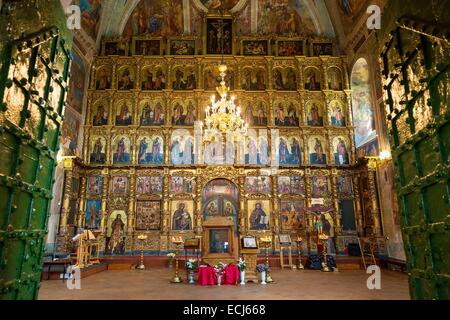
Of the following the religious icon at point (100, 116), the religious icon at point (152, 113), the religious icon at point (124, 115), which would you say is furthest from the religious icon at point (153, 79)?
the religious icon at point (100, 116)

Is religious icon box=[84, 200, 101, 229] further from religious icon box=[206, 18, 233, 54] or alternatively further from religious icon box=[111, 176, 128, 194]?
religious icon box=[206, 18, 233, 54]

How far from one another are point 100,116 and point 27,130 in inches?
537

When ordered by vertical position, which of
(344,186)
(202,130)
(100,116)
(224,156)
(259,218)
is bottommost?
(259,218)

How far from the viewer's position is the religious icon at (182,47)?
16.4 m

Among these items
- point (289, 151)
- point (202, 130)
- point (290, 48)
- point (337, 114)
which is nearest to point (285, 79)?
point (290, 48)

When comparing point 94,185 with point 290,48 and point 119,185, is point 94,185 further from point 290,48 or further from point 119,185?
point 290,48

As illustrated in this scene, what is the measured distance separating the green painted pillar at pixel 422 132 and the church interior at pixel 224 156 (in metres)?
4.43

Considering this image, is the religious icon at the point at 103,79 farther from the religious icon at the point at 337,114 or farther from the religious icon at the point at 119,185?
the religious icon at the point at 337,114

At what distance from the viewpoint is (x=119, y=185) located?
1459 centimetres

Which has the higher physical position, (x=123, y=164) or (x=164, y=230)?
(x=123, y=164)

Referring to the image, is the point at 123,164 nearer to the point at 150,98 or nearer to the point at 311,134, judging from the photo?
the point at 150,98

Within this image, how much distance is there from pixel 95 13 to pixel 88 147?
22.1 feet

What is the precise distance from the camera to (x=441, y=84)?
91.5 inches
